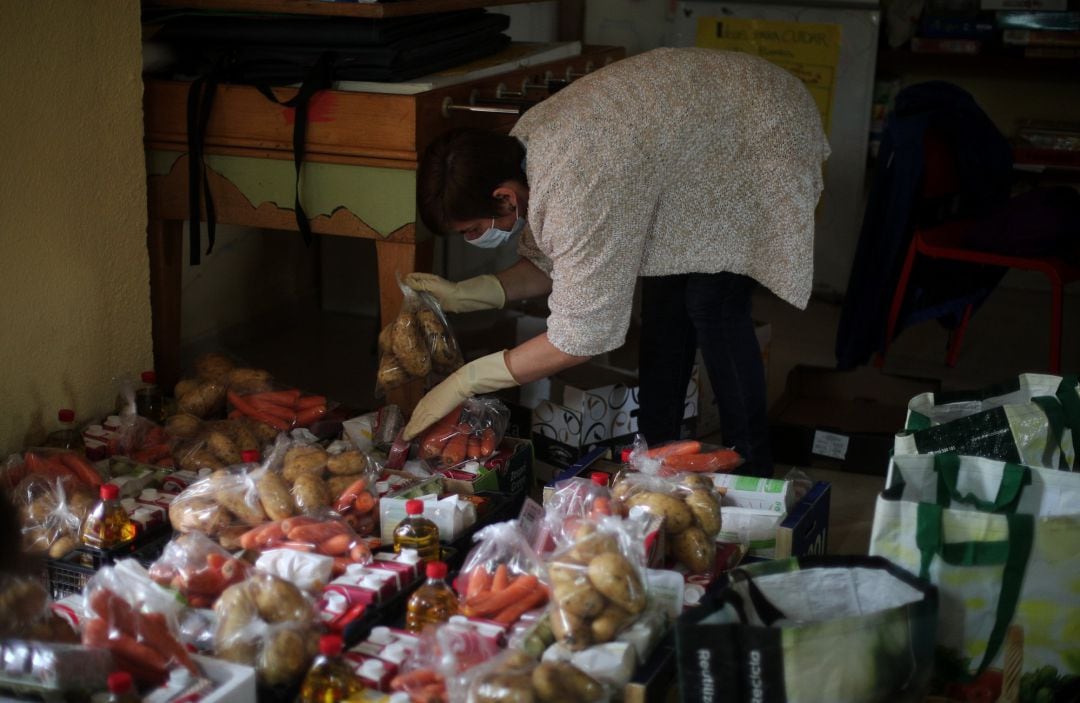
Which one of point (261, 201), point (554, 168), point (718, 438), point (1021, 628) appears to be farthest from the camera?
point (718, 438)

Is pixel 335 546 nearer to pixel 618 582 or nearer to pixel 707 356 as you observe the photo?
pixel 618 582

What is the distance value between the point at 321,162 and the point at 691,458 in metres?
1.00

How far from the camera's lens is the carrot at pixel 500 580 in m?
1.69

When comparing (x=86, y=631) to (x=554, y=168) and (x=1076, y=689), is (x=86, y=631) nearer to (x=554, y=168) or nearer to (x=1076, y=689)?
(x=554, y=168)

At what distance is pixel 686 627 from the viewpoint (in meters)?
1.43

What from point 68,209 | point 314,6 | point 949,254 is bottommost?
point 949,254

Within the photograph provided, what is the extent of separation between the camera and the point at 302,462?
2113 mm

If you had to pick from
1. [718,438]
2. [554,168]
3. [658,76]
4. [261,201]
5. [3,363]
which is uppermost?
[658,76]

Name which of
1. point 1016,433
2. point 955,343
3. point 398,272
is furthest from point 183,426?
point 955,343

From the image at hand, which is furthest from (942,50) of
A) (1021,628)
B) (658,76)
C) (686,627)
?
(686,627)

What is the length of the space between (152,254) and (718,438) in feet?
4.97

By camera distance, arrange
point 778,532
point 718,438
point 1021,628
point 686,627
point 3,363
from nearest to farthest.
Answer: point 686,627 → point 1021,628 → point 778,532 → point 3,363 → point 718,438

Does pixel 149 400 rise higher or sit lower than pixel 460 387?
lower

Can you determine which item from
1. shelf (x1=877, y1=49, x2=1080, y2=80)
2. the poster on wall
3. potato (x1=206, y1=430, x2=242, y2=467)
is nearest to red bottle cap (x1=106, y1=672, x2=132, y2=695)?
potato (x1=206, y1=430, x2=242, y2=467)
